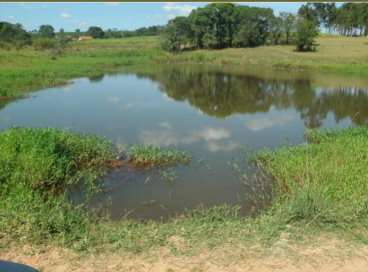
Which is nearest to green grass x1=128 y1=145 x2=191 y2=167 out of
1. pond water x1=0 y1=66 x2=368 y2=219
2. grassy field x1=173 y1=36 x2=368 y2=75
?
pond water x1=0 y1=66 x2=368 y2=219

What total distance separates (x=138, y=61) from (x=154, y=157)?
134ft

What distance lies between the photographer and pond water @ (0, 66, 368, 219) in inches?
344

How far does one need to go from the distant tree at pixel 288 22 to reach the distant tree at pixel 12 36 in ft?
120

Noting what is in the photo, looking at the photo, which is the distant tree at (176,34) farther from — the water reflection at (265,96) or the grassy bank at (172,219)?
the grassy bank at (172,219)

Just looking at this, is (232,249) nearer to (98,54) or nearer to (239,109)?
(239,109)

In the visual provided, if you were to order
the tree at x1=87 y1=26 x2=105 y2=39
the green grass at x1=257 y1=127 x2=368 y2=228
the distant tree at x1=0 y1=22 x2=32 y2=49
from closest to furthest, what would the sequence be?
the green grass at x1=257 y1=127 x2=368 y2=228 → the distant tree at x1=0 y1=22 x2=32 y2=49 → the tree at x1=87 y1=26 x2=105 y2=39

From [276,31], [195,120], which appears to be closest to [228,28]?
[276,31]

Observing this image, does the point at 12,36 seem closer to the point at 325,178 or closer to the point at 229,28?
the point at 229,28

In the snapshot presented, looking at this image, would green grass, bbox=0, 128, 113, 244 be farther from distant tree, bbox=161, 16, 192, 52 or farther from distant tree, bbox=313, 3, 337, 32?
distant tree, bbox=313, 3, 337, 32

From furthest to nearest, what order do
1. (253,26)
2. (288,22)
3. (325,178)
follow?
(253,26) → (288,22) → (325,178)

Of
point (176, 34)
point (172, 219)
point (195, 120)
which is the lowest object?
point (195, 120)

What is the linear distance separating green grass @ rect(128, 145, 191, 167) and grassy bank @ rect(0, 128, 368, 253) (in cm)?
118

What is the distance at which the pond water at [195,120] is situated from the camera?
8.73m

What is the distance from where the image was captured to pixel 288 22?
6094 cm
